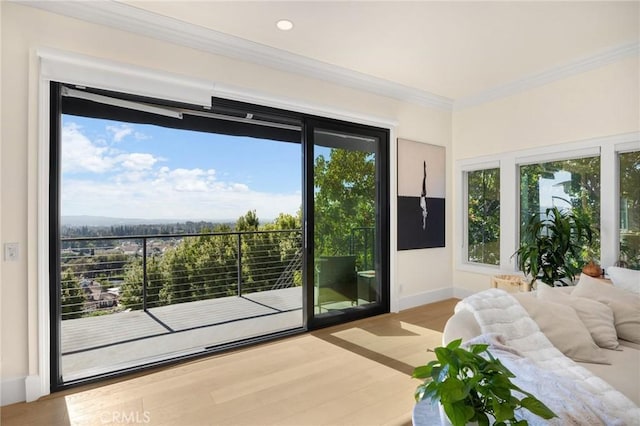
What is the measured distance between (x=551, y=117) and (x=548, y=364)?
314 cm

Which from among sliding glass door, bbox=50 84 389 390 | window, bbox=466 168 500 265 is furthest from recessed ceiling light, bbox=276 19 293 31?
window, bbox=466 168 500 265

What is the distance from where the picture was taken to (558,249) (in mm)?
3438

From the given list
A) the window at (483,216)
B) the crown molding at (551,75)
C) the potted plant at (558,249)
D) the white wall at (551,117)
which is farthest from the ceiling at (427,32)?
the potted plant at (558,249)

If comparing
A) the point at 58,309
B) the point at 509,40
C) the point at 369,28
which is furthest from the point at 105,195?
the point at 509,40

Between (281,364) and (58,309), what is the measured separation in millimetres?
1674

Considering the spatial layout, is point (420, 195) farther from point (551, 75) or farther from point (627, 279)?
point (627, 279)

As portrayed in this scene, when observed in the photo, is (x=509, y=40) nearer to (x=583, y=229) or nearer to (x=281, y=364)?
(x=583, y=229)

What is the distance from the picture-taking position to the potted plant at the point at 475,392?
0.80m

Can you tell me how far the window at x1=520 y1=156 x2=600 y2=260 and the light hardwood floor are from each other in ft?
6.85

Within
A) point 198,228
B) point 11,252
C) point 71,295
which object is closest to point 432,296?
point 198,228

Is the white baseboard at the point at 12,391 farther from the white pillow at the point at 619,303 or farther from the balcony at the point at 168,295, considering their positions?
the white pillow at the point at 619,303

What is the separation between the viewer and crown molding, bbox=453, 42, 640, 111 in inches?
123

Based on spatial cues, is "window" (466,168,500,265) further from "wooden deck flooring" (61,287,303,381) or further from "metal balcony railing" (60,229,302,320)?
"wooden deck flooring" (61,287,303,381)

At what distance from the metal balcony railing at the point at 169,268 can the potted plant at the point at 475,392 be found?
4126 millimetres
